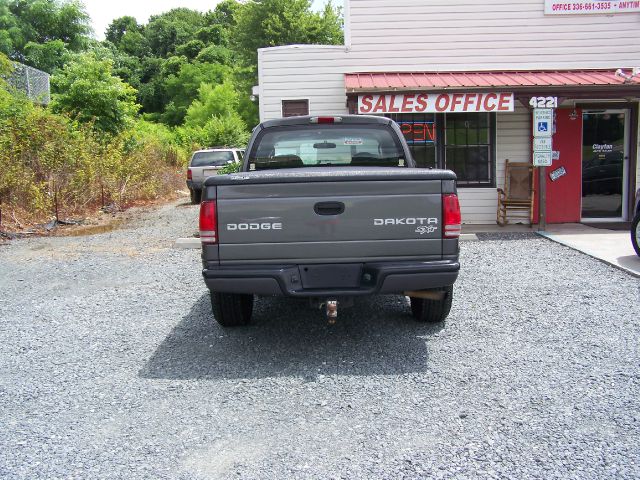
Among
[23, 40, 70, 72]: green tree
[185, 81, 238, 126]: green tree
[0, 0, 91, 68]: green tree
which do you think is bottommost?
[185, 81, 238, 126]: green tree

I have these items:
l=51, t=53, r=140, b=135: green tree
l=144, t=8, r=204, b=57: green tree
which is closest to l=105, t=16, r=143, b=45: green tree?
l=144, t=8, r=204, b=57: green tree

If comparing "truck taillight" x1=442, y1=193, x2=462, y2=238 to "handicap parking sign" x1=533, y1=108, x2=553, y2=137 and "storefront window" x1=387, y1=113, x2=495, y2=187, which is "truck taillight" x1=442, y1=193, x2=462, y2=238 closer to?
"handicap parking sign" x1=533, y1=108, x2=553, y2=137

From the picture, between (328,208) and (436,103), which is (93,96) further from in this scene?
(328,208)

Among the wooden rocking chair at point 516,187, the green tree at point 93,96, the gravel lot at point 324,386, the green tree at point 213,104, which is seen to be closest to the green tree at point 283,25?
the green tree at point 213,104

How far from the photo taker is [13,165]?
12.9m

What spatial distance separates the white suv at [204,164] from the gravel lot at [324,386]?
11511 millimetres

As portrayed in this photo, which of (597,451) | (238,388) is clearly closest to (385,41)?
(238,388)

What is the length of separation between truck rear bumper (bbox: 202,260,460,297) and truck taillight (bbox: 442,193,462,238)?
0.72ft

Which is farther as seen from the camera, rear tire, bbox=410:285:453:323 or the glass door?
the glass door

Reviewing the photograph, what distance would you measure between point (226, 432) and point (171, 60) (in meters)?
61.7

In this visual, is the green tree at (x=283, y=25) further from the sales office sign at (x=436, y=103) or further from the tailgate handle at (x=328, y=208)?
the tailgate handle at (x=328, y=208)

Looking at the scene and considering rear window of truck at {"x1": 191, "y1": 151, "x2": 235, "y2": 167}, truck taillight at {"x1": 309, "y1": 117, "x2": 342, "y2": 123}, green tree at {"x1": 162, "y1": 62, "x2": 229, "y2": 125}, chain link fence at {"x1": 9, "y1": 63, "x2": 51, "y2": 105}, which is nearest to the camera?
truck taillight at {"x1": 309, "y1": 117, "x2": 342, "y2": 123}

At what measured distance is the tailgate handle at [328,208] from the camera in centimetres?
449

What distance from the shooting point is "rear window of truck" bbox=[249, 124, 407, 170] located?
6008 millimetres
